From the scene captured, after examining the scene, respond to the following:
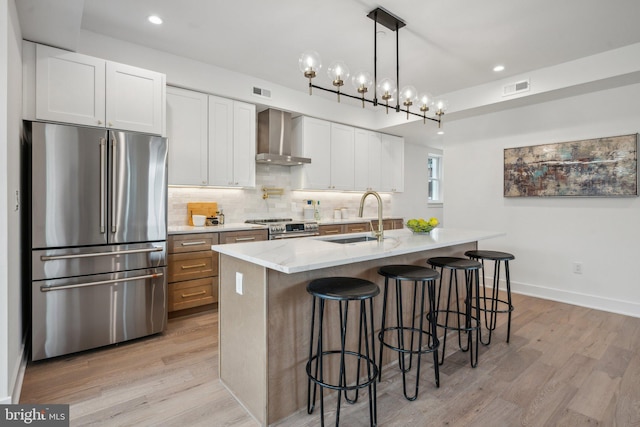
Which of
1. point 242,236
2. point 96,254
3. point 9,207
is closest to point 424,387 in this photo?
point 242,236

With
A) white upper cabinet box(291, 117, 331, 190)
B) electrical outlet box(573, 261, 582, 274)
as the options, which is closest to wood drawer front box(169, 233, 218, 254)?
white upper cabinet box(291, 117, 331, 190)

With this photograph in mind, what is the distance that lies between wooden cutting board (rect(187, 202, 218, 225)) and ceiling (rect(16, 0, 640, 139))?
167cm

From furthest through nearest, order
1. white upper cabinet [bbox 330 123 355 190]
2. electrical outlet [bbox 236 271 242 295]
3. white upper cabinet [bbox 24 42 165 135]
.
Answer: white upper cabinet [bbox 330 123 355 190]
white upper cabinet [bbox 24 42 165 135]
electrical outlet [bbox 236 271 242 295]

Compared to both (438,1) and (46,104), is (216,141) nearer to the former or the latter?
(46,104)

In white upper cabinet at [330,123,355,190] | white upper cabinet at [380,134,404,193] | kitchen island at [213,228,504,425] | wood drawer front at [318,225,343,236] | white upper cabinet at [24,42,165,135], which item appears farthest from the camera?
white upper cabinet at [380,134,404,193]

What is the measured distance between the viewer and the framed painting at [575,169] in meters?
3.61

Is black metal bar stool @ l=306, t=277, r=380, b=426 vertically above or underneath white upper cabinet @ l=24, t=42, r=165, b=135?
underneath

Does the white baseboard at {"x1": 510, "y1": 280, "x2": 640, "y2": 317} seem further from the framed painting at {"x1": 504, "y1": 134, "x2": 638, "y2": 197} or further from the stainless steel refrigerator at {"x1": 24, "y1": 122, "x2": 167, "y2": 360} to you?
the stainless steel refrigerator at {"x1": 24, "y1": 122, "x2": 167, "y2": 360}

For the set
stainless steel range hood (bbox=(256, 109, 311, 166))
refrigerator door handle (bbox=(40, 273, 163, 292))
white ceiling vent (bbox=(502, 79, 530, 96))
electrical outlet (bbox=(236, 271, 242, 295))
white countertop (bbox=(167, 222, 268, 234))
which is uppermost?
white ceiling vent (bbox=(502, 79, 530, 96))

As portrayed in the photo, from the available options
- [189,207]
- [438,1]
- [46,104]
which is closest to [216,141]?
[189,207]

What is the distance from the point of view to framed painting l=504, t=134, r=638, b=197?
3609mm

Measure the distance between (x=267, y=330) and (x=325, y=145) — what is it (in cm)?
375

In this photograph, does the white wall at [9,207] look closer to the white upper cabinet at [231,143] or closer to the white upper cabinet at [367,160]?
the white upper cabinet at [231,143]

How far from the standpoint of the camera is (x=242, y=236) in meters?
3.80
